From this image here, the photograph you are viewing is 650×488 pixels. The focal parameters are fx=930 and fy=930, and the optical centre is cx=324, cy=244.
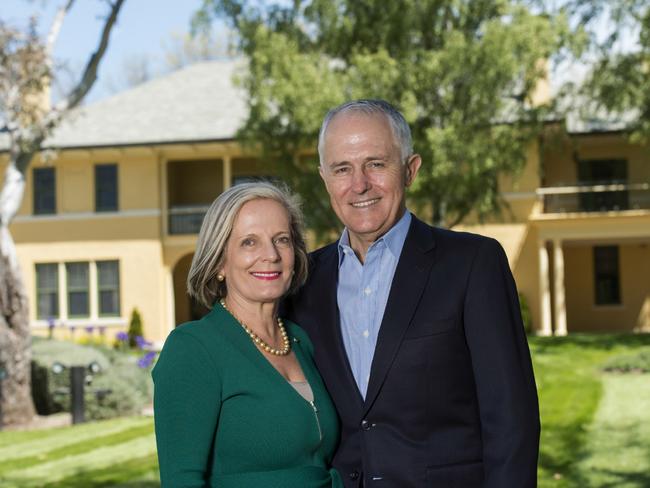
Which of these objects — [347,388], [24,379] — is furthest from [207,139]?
[347,388]

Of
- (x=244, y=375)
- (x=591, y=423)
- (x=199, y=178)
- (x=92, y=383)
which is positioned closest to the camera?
(x=244, y=375)

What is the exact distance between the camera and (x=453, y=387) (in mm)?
3248

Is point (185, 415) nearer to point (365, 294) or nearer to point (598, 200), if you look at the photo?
point (365, 294)

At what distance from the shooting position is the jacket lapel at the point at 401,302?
3.26m

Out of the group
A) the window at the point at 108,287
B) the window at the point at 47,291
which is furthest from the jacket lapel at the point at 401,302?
the window at the point at 47,291

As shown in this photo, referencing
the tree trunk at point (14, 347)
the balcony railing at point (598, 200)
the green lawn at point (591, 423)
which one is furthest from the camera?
the balcony railing at point (598, 200)

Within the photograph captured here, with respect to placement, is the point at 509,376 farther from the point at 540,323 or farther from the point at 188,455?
the point at 540,323

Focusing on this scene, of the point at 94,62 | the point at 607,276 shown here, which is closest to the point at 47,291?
the point at 94,62

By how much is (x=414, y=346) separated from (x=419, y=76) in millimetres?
17361

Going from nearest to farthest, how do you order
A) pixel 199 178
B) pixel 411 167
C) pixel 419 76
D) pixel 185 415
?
pixel 185 415 → pixel 411 167 → pixel 419 76 → pixel 199 178

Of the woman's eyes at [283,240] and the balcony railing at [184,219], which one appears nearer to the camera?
the woman's eyes at [283,240]

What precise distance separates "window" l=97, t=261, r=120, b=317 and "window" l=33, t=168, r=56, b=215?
260cm

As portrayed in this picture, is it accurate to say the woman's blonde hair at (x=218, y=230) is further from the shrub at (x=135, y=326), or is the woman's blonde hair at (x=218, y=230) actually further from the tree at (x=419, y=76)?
the shrub at (x=135, y=326)

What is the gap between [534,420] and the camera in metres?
3.23
